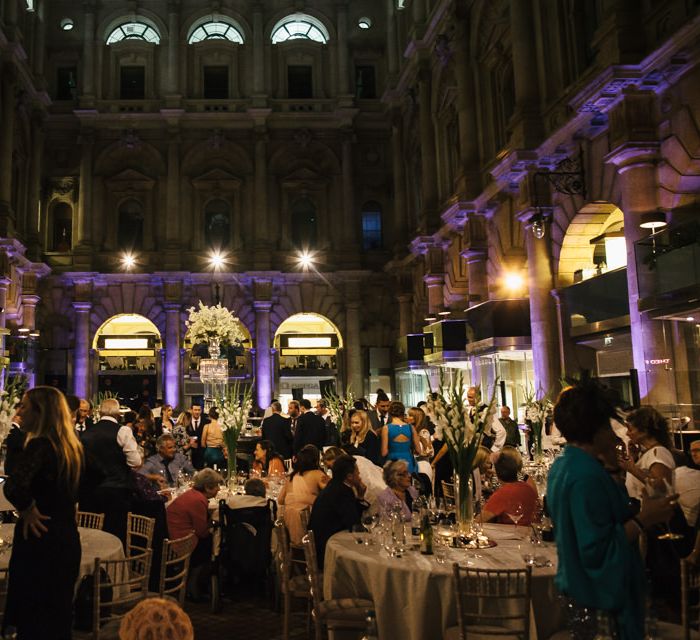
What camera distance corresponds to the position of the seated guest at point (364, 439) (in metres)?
9.43

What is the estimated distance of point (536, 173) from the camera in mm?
13234

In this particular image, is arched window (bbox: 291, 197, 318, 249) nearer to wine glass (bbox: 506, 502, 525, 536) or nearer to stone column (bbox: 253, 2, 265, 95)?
stone column (bbox: 253, 2, 265, 95)

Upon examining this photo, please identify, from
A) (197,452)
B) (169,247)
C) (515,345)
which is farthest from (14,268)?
(515,345)

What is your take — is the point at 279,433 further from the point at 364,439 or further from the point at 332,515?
the point at 332,515

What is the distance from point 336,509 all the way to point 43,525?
2454mm

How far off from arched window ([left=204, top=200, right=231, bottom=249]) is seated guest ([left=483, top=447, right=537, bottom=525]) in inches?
868

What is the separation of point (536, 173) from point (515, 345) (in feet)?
11.7

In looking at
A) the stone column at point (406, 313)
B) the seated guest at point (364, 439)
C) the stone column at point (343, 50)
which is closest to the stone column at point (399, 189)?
the stone column at point (406, 313)

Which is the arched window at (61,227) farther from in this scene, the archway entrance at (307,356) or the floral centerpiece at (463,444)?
the floral centerpiece at (463,444)

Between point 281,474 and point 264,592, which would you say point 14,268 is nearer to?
point 281,474

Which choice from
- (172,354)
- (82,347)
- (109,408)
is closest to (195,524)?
(109,408)

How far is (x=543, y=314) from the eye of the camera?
13.6m

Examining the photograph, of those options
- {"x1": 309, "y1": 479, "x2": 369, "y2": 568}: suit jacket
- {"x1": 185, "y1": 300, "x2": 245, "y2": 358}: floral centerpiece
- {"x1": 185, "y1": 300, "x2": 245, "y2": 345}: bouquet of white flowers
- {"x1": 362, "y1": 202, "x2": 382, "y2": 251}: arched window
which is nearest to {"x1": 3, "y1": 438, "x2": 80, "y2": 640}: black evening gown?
{"x1": 309, "y1": 479, "x2": 369, "y2": 568}: suit jacket

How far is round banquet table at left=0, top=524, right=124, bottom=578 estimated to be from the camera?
15.2 ft
